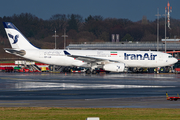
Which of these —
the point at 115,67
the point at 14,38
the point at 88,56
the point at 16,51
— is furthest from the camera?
the point at 14,38

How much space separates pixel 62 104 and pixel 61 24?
11926 centimetres

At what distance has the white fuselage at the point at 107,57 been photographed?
46.9 metres

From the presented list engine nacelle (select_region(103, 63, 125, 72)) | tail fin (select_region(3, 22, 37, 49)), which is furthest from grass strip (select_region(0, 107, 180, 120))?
tail fin (select_region(3, 22, 37, 49))

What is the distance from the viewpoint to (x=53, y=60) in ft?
154

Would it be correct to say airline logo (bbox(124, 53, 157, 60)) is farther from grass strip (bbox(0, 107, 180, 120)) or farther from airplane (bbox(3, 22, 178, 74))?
grass strip (bbox(0, 107, 180, 120))

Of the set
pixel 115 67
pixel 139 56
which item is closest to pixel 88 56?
pixel 115 67

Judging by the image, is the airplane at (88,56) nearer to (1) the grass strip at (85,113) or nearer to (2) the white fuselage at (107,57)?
(2) the white fuselage at (107,57)

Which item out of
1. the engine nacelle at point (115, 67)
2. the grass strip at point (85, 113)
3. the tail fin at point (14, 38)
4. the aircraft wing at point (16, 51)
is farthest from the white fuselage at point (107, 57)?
the grass strip at point (85, 113)

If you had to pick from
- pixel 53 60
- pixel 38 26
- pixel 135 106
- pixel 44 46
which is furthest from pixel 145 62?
pixel 38 26

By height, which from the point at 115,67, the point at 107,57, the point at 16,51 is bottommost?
the point at 115,67

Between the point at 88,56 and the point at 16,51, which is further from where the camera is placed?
the point at 88,56

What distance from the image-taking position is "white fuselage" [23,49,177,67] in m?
46.9

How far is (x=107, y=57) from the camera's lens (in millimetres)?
47375

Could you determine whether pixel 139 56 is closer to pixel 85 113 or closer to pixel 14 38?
pixel 14 38
